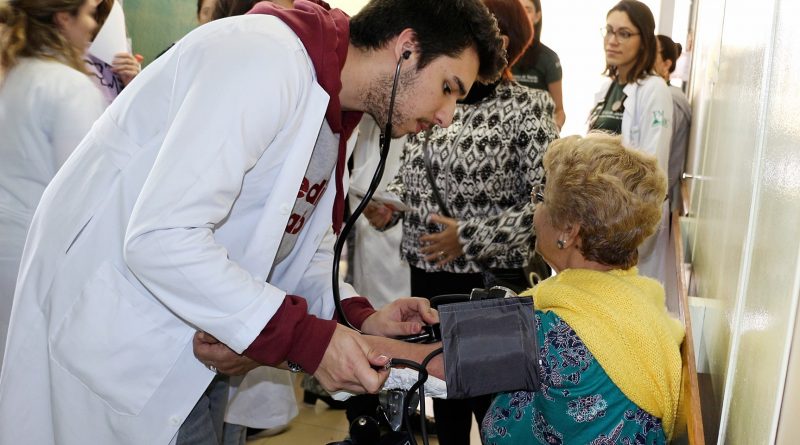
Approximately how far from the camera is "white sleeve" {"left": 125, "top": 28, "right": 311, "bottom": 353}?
3.62 ft

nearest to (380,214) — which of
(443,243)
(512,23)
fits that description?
(443,243)

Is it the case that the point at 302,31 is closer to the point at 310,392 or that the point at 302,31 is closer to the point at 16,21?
the point at 16,21

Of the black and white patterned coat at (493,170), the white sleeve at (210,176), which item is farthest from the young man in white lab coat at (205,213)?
the black and white patterned coat at (493,170)

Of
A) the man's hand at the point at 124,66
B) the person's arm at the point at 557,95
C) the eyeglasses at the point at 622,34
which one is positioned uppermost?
the eyeglasses at the point at 622,34

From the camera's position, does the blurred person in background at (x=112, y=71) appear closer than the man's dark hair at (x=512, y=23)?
No

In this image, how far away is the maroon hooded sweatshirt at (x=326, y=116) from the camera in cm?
119

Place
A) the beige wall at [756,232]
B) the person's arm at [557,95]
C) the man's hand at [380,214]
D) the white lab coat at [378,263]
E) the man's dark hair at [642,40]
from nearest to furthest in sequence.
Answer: the beige wall at [756,232]
the man's hand at [380,214]
the white lab coat at [378,263]
the man's dark hair at [642,40]
the person's arm at [557,95]

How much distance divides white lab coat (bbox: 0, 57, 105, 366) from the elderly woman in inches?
50.9

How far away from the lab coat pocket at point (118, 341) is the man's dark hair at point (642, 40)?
286 cm

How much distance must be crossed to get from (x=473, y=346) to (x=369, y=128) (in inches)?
82.6

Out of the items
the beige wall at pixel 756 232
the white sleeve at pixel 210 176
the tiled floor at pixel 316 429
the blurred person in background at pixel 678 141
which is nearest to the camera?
the beige wall at pixel 756 232

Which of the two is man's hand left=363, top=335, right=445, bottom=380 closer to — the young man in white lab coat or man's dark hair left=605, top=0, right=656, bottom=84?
the young man in white lab coat

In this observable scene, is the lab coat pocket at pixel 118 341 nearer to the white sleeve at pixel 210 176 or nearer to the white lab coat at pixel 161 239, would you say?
the white lab coat at pixel 161 239

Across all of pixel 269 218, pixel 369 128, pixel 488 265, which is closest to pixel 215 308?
pixel 269 218
